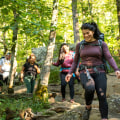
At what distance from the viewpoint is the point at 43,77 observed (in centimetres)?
598

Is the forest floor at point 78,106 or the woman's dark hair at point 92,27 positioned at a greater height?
the woman's dark hair at point 92,27

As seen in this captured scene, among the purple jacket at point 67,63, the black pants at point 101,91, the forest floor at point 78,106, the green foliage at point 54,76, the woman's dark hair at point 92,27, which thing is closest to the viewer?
the black pants at point 101,91

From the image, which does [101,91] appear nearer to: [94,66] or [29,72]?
[94,66]

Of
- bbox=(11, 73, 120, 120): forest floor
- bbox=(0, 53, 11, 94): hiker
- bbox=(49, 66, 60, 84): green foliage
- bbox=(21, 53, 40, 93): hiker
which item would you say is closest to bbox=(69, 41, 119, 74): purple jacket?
bbox=(11, 73, 120, 120): forest floor

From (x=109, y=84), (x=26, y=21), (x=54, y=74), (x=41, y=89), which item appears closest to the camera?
(x=26, y=21)

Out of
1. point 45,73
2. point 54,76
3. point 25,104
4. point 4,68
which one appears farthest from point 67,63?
point 54,76

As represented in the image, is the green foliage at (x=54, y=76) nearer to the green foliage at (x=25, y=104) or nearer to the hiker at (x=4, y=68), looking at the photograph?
the hiker at (x=4, y=68)

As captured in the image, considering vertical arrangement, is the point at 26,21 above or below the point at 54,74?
above

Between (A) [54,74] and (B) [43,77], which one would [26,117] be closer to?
(B) [43,77]

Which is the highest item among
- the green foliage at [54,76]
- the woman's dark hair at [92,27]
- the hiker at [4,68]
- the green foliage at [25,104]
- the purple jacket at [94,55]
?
the woman's dark hair at [92,27]

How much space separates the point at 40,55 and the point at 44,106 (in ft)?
26.0

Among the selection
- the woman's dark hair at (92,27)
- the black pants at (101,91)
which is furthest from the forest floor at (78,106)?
the woman's dark hair at (92,27)

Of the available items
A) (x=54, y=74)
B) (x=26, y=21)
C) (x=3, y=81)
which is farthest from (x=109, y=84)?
(x=26, y=21)

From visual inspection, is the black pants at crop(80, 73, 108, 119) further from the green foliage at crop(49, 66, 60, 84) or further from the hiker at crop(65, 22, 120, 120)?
the green foliage at crop(49, 66, 60, 84)
